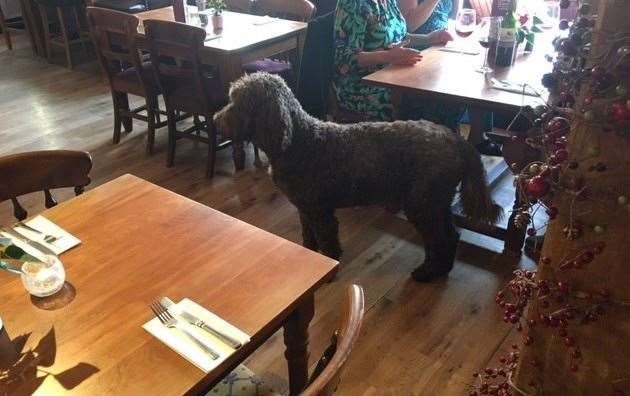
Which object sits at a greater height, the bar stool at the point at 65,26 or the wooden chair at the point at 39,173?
the wooden chair at the point at 39,173

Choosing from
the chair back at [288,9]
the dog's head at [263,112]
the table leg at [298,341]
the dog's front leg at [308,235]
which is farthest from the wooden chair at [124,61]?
the table leg at [298,341]

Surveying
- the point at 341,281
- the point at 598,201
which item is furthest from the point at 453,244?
the point at 598,201

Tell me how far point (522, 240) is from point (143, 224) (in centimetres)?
173

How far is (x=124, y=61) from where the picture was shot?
340 centimetres

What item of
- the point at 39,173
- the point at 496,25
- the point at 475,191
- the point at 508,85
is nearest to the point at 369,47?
the point at 496,25

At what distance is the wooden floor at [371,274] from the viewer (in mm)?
1861

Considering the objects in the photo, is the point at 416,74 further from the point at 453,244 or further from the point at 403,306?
Result: the point at 403,306

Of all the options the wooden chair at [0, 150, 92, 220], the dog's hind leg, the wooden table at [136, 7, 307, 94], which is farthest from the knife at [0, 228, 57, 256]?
the wooden table at [136, 7, 307, 94]

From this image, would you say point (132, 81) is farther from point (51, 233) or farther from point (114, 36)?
point (51, 233)

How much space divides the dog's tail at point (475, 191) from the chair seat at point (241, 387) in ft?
3.95

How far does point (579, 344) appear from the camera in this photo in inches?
41.2

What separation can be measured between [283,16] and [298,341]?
2998 mm

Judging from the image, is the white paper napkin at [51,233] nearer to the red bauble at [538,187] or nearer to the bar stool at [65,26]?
the red bauble at [538,187]

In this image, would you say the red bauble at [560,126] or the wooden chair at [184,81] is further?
the wooden chair at [184,81]
